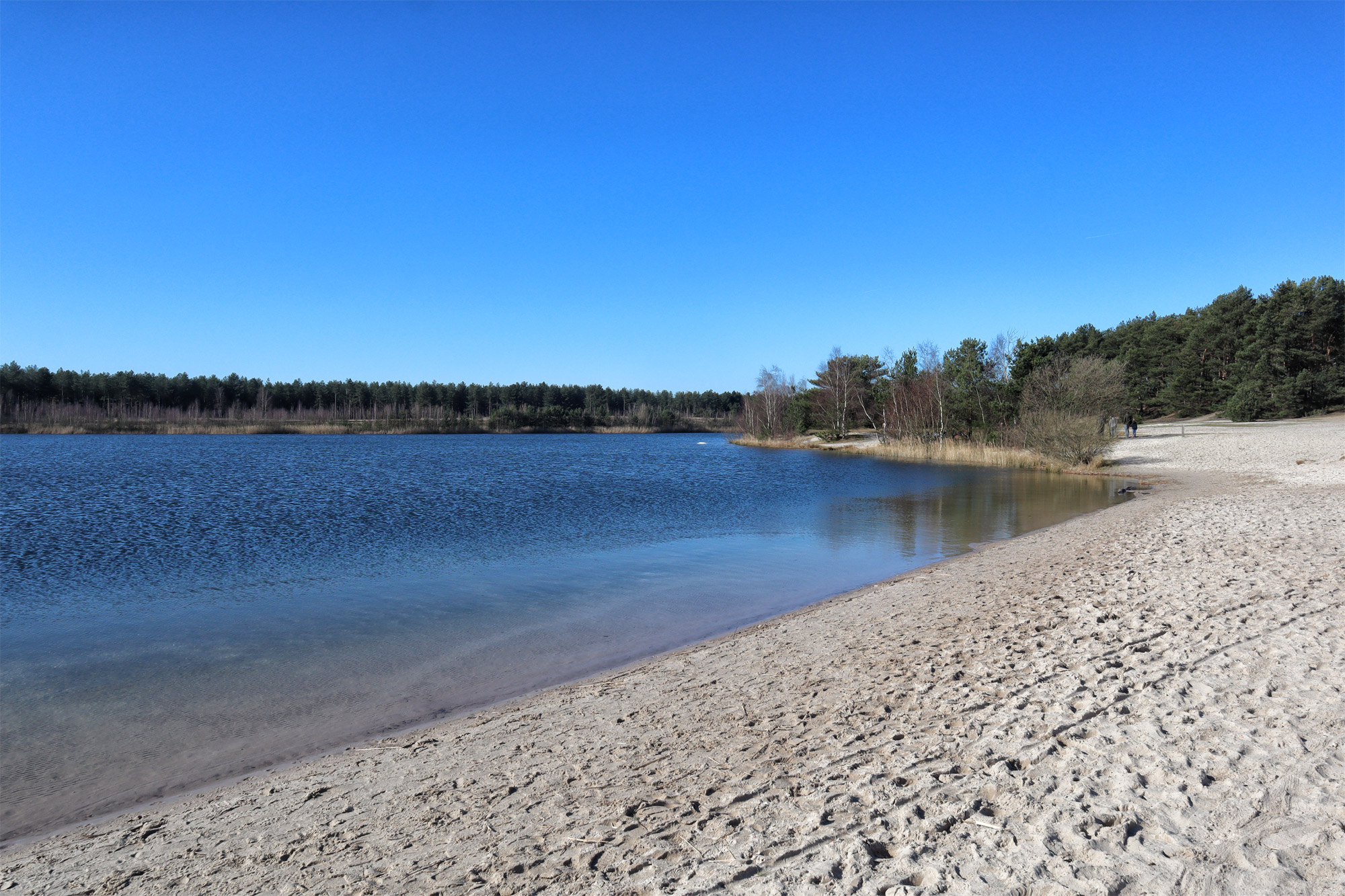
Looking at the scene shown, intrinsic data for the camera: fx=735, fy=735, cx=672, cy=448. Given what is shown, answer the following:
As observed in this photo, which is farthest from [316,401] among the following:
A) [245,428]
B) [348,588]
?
[348,588]

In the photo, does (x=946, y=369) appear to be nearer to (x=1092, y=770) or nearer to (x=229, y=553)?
(x=229, y=553)

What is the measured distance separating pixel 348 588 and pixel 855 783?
9129 millimetres

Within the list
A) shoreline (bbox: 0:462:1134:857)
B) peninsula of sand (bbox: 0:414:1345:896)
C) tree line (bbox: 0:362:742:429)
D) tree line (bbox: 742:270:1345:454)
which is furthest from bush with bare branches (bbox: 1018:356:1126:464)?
tree line (bbox: 0:362:742:429)

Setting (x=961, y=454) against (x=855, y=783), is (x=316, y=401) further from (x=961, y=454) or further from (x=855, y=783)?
(x=855, y=783)

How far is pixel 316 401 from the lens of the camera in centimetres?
9981

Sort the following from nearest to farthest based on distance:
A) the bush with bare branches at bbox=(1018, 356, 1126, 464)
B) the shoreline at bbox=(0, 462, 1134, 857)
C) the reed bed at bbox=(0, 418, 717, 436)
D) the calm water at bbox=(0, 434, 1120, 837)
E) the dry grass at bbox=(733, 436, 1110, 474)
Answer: the shoreline at bbox=(0, 462, 1134, 857)
the calm water at bbox=(0, 434, 1120, 837)
the bush with bare branches at bbox=(1018, 356, 1126, 464)
the dry grass at bbox=(733, 436, 1110, 474)
the reed bed at bbox=(0, 418, 717, 436)

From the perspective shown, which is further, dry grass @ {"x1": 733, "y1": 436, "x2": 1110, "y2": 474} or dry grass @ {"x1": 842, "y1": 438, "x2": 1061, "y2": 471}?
dry grass @ {"x1": 842, "y1": 438, "x2": 1061, "y2": 471}

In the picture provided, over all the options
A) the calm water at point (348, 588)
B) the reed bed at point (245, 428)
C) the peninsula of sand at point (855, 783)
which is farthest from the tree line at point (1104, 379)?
the reed bed at point (245, 428)

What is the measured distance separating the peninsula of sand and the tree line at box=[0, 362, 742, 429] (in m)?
87.2

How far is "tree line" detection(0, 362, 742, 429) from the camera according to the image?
3012 inches

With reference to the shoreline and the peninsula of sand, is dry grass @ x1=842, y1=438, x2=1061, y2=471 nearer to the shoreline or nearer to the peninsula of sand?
the peninsula of sand

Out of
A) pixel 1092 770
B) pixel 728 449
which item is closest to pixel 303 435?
pixel 728 449

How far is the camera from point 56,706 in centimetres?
641

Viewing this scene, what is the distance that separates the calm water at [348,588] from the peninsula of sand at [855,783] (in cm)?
117
